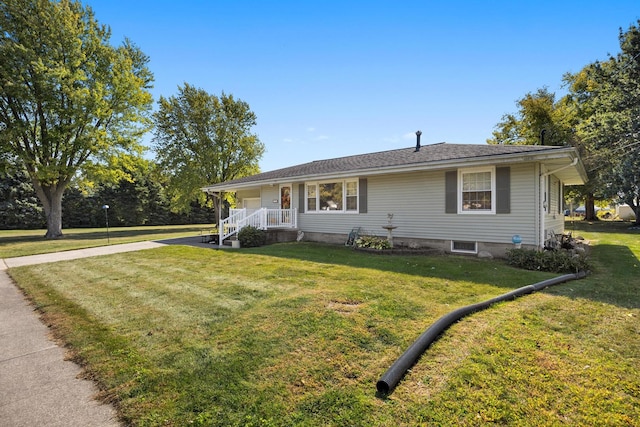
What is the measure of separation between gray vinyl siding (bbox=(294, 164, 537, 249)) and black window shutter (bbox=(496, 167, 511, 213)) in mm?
99

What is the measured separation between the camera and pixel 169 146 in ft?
89.8

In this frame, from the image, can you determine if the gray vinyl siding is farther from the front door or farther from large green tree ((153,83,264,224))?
large green tree ((153,83,264,224))

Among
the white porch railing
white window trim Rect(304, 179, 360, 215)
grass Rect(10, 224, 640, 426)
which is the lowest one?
grass Rect(10, 224, 640, 426)

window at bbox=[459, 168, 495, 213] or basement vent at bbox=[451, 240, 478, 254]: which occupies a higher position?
window at bbox=[459, 168, 495, 213]

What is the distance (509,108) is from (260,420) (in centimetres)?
3375

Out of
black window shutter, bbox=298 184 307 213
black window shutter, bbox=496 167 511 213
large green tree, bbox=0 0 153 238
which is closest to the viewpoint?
black window shutter, bbox=496 167 511 213

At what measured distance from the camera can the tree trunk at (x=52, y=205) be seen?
1889cm

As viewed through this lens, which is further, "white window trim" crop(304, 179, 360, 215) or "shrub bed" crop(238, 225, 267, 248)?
"shrub bed" crop(238, 225, 267, 248)

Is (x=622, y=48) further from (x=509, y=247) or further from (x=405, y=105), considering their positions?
(x=509, y=247)

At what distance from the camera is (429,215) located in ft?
33.0

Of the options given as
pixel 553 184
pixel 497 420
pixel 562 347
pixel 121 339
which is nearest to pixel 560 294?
pixel 562 347

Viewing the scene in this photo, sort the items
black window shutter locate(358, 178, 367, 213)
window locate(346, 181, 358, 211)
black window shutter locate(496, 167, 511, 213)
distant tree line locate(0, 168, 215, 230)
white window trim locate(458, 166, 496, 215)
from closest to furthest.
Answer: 1. black window shutter locate(496, 167, 511, 213)
2. white window trim locate(458, 166, 496, 215)
3. black window shutter locate(358, 178, 367, 213)
4. window locate(346, 181, 358, 211)
5. distant tree line locate(0, 168, 215, 230)

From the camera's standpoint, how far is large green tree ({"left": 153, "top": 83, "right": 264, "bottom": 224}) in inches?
1053

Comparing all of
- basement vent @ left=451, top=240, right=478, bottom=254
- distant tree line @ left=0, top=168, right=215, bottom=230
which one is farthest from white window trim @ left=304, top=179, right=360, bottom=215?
distant tree line @ left=0, top=168, right=215, bottom=230
